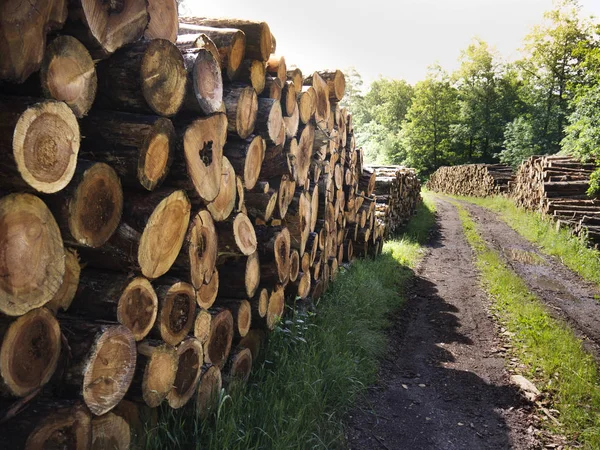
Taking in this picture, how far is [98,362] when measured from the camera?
6.89ft

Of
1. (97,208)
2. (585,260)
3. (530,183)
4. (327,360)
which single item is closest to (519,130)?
(530,183)

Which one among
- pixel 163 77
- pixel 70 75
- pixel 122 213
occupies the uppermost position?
pixel 163 77

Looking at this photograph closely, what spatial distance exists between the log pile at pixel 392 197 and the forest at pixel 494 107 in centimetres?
1295

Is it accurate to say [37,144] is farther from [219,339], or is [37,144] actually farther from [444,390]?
[444,390]

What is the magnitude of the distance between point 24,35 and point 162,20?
1.09 meters

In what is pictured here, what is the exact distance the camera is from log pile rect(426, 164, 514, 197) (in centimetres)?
2362

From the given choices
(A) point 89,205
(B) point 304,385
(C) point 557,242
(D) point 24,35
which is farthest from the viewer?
(C) point 557,242

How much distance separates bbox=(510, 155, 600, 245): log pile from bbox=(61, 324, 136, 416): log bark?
12.4 metres

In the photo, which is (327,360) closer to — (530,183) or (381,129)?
(530,183)

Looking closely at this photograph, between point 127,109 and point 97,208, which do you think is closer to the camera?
point 97,208

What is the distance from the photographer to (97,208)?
211 centimetres

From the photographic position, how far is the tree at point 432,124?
129ft

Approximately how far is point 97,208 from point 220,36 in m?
2.01

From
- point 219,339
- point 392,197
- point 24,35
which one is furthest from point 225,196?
point 392,197
